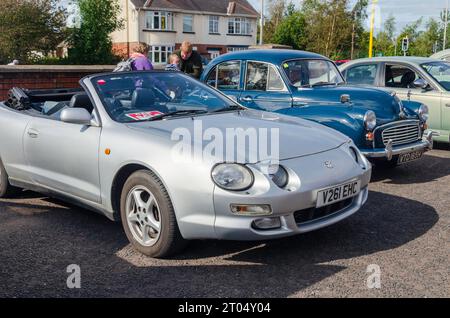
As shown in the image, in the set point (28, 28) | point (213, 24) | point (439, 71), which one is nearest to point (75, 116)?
point (439, 71)

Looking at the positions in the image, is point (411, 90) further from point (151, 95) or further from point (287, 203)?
point (287, 203)

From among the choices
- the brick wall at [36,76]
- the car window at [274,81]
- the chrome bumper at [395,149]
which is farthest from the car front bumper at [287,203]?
the brick wall at [36,76]

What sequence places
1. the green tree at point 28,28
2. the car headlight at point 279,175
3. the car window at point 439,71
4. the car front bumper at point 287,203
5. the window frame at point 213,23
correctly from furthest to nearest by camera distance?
1. the window frame at point 213,23
2. the green tree at point 28,28
3. the car window at point 439,71
4. the car headlight at point 279,175
5. the car front bumper at point 287,203

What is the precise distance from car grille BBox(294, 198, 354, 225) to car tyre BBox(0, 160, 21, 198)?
3.61m

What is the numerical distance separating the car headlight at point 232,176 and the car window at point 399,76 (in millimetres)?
5996

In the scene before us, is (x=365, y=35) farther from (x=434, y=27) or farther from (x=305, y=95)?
(x=305, y=95)

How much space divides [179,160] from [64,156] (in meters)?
1.50

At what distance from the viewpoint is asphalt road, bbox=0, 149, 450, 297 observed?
3.63 m

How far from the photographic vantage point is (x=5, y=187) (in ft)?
19.8

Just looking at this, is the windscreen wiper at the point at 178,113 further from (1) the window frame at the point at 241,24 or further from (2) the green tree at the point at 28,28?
(1) the window frame at the point at 241,24

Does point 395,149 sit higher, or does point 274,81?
point 274,81

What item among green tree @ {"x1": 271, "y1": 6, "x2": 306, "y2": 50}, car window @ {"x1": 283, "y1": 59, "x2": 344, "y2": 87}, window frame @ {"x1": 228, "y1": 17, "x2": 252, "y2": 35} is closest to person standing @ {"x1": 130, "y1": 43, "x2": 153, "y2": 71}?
car window @ {"x1": 283, "y1": 59, "x2": 344, "y2": 87}

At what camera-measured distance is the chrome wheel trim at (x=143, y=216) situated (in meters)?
4.17

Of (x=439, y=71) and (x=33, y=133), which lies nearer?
(x=33, y=133)
